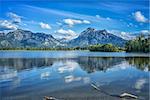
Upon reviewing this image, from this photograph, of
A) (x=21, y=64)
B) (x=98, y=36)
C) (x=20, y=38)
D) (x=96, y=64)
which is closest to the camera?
(x=21, y=64)

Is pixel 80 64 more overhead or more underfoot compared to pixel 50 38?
more underfoot

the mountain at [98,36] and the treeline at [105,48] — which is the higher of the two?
A: the mountain at [98,36]

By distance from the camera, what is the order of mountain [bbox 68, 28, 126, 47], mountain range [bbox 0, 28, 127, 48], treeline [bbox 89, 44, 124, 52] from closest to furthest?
mountain range [bbox 0, 28, 127, 48], mountain [bbox 68, 28, 126, 47], treeline [bbox 89, 44, 124, 52]

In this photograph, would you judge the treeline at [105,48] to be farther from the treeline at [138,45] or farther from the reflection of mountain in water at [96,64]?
the reflection of mountain in water at [96,64]

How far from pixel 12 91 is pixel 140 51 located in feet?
61.8

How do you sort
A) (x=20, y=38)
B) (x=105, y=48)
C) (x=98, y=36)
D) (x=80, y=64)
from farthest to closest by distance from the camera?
(x=105, y=48), (x=98, y=36), (x=20, y=38), (x=80, y=64)

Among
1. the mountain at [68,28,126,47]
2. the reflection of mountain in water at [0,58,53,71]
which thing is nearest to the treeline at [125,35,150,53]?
the mountain at [68,28,126,47]

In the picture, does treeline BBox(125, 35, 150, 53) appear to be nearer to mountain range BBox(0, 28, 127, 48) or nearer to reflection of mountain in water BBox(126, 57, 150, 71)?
mountain range BBox(0, 28, 127, 48)

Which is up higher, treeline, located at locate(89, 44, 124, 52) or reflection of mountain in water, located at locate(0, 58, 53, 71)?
treeline, located at locate(89, 44, 124, 52)

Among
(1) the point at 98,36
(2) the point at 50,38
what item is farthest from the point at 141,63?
(1) the point at 98,36

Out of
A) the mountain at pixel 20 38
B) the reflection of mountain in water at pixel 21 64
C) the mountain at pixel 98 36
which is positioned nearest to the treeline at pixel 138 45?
the mountain at pixel 98 36

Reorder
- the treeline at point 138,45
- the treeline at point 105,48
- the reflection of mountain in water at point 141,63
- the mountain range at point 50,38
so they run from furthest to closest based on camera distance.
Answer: the treeline at point 138,45 < the treeline at point 105,48 < the mountain range at point 50,38 < the reflection of mountain in water at point 141,63

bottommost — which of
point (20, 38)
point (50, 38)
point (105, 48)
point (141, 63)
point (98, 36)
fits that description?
point (141, 63)

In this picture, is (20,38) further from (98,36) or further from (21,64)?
(21,64)
